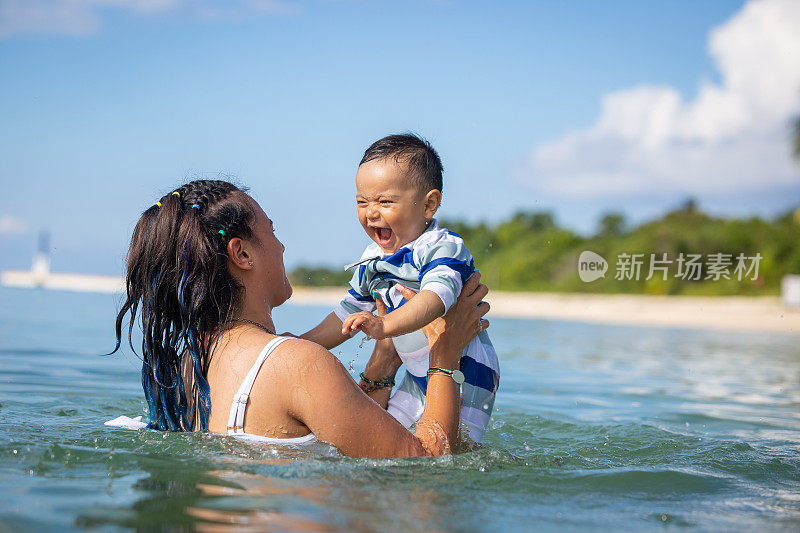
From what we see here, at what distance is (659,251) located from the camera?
27.1 meters

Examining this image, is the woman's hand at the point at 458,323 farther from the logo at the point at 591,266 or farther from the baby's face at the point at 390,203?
the logo at the point at 591,266

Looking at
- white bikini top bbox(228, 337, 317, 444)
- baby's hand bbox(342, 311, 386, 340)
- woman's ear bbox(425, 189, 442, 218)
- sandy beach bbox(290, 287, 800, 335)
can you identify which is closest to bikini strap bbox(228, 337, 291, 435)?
white bikini top bbox(228, 337, 317, 444)

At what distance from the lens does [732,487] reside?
3201 mm

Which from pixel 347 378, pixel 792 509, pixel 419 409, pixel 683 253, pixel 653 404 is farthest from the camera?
pixel 683 253

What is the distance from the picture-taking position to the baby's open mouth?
11.4 ft

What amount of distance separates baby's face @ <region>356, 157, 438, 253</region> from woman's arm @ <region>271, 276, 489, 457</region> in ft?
1.72

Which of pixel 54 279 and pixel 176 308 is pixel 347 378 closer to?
pixel 176 308

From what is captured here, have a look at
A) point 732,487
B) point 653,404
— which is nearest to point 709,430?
point 653,404

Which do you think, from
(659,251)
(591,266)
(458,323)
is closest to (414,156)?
(458,323)

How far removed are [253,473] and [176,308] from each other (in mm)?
675

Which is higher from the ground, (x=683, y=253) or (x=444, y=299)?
(x=683, y=253)

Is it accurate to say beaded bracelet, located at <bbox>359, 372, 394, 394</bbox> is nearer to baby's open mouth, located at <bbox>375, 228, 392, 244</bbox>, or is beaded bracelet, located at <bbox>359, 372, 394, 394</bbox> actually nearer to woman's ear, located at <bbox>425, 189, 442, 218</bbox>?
baby's open mouth, located at <bbox>375, 228, 392, 244</bbox>

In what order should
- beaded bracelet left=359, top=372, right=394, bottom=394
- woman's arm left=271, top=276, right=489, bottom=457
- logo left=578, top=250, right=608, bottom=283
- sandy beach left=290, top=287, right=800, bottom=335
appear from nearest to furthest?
woman's arm left=271, top=276, right=489, bottom=457 → beaded bracelet left=359, top=372, right=394, bottom=394 → sandy beach left=290, top=287, right=800, bottom=335 → logo left=578, top=250, right=608, bottom=283

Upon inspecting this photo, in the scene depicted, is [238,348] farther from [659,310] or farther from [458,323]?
[659,310]
